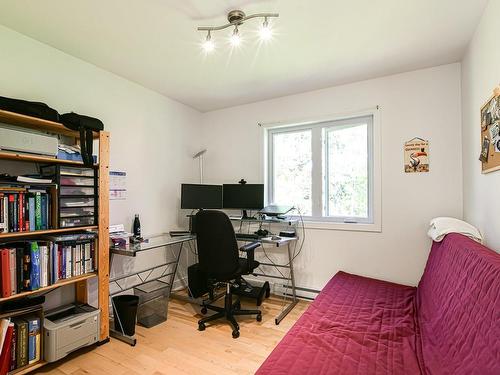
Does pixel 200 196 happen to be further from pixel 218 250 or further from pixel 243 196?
pixel 218 250

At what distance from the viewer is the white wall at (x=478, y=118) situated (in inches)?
65.7

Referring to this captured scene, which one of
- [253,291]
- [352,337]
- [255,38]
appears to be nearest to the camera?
[352,337]

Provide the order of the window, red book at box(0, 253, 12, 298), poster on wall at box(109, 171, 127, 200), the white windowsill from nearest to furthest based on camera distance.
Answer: red book at box(0, 253, 12, 298) → poster on wall at box(109, 171, 127, 200) → the white windowsill → the window

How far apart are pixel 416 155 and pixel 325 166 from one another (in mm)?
943

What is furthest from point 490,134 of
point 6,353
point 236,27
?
point 6,353

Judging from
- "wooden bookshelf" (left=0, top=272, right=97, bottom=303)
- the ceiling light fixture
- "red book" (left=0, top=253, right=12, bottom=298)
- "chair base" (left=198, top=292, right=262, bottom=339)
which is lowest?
"chair base" (left=198, top=292, right=262, bottom=339)

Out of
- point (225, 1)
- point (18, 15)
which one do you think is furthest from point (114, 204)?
point (225, 1)

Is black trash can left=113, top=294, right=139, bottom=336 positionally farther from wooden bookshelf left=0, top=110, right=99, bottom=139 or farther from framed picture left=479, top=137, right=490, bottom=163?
framed picture left=479, top=137, right=490, bottom=163

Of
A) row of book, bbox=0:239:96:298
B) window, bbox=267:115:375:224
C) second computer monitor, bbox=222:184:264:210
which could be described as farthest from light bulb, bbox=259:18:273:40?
row of book, bbox=0:239:96:298

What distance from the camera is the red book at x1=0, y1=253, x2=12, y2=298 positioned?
172cm

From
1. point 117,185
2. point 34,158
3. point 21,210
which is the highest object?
point 34,158

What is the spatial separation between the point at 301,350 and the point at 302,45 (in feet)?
7.28

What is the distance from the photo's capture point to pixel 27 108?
1878mm

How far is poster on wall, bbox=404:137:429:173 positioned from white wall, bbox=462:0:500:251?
30 centimetres
